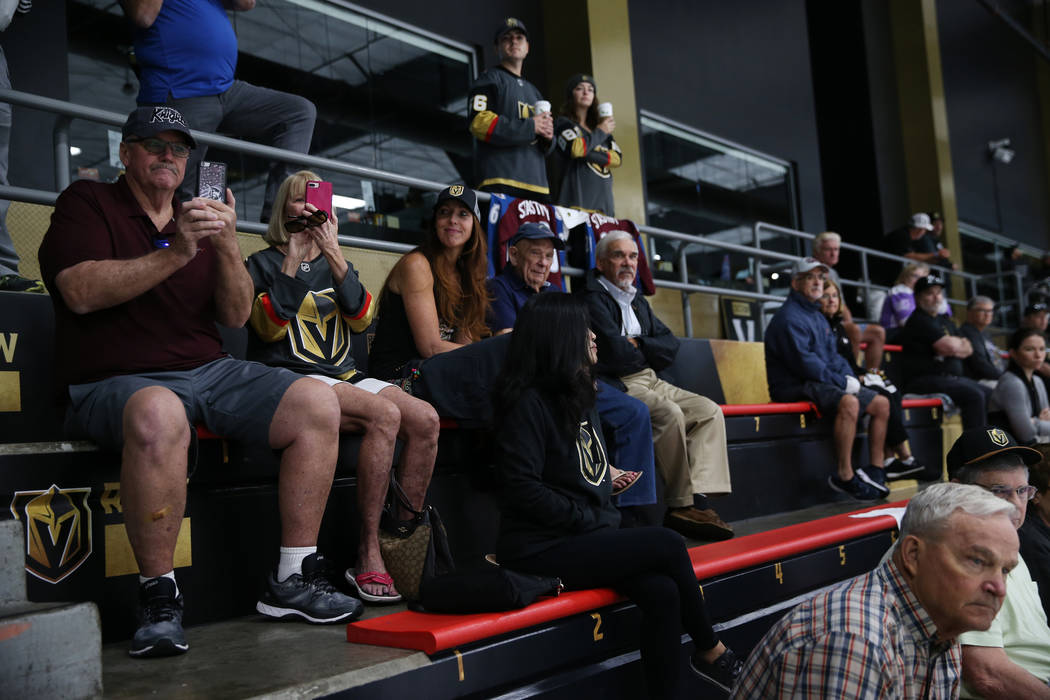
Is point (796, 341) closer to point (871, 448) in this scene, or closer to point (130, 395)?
point (871, 448)

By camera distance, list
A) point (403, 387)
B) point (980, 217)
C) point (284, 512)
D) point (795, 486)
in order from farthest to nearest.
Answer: point (980, 217) → point (795, 486) → point (403, 387) → point (284, 512)

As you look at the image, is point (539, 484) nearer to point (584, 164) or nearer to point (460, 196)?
point (460, 196)

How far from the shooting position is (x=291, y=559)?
240cm

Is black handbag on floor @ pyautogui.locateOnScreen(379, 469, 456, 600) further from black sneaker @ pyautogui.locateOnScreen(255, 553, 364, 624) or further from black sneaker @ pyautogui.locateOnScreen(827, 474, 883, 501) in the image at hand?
black sneaker @ pyautogui.locateOnScreen(827, 474, 883, 501)

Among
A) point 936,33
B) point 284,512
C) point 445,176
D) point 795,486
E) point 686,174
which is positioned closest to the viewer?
point 284,512

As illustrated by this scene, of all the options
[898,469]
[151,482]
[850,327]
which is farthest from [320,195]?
[850,327]

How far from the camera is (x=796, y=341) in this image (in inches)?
202

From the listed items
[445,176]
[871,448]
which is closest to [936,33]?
[445,176]

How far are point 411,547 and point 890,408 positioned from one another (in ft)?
12.3

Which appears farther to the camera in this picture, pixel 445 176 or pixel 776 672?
pixel 445 176

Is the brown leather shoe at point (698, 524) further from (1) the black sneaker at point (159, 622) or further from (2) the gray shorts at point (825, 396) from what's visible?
(1) the black sneaker at point (159, 622)

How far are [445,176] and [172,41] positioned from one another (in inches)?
164

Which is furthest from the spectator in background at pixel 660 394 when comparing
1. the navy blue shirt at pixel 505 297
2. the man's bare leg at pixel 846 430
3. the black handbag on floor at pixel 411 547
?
the man's bare leg at pixel 846 430

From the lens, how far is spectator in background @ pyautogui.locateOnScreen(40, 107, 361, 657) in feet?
7.06
